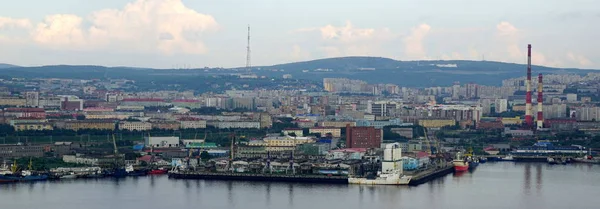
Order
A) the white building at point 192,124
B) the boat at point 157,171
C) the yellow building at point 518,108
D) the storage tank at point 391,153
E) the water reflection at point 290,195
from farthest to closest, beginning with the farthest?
the yellow building at point 518,108 → the white building at point 192,124 → the boat at point 157,171 → the storage tank at point 391,153 → the water reflection at point 290,195

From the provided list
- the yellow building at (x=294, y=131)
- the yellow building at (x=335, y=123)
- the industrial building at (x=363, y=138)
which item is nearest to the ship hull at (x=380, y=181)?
the industrial building at (x=363, y=138)

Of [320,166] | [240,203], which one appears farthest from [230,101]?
[240,203]

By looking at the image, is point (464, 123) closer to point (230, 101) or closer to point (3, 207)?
point (230, 101)

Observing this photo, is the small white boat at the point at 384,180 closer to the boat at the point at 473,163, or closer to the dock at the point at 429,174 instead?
the dock at the point at 429,174

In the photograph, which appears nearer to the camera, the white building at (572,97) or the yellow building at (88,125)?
the yellow building at (88,125)

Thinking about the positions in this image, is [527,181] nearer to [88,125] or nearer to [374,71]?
[88,125]

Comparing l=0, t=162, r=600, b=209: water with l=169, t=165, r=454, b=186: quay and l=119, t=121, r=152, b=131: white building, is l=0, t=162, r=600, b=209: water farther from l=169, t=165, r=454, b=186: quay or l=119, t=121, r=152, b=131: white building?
l=119, t=121, r=152, b=131: white building

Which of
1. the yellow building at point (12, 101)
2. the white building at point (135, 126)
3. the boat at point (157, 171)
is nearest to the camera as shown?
the boat at point (157, 171)

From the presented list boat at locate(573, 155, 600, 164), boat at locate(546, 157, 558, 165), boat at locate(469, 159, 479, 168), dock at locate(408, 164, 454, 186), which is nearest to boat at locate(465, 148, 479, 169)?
boat at locate(469, 159, 479, 168)
